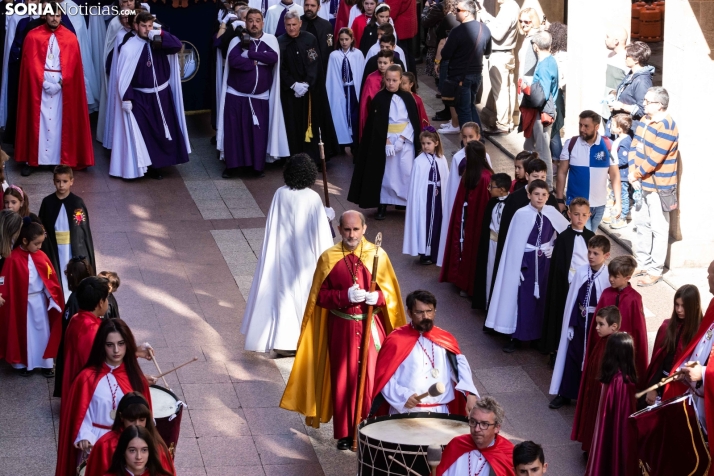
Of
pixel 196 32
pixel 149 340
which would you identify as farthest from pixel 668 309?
pixel 196 32

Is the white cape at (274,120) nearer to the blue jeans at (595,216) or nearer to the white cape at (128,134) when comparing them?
the white cape at (128,134)

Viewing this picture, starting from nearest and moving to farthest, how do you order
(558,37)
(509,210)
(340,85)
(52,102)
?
(509,210)
(558,37)
(52,102)
(340,85)

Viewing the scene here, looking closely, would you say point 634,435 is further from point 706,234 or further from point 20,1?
point 20,1

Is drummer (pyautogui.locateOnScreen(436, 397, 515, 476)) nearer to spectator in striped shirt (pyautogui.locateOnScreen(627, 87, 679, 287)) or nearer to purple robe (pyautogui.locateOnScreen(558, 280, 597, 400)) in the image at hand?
purple robe (pyautogui.locateOnScreen(558, 280, 597, 400))

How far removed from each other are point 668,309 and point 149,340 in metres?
4.57

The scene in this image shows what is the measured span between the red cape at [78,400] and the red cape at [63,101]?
8.11 m

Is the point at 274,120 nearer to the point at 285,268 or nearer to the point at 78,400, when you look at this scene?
the point at 285,268

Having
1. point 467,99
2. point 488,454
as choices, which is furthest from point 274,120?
point 488,454

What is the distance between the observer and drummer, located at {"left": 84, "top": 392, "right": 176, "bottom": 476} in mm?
6863

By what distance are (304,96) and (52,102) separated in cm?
297

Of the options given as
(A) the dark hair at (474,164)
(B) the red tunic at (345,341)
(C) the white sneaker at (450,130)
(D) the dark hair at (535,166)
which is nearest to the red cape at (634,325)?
(B) the red tunic at (345,341)

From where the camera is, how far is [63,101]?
15258 mm

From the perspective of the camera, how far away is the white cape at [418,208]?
1273cm

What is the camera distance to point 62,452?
771 cm
